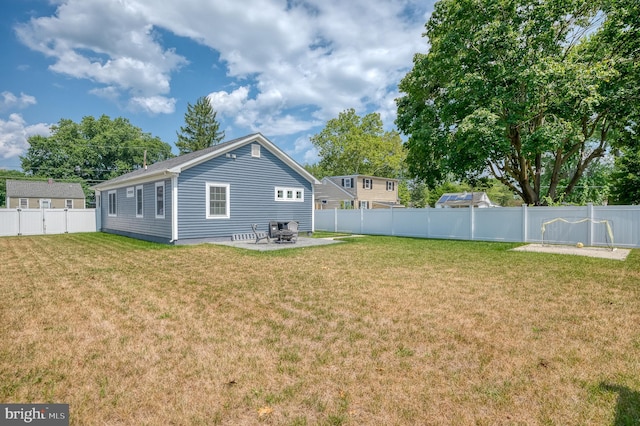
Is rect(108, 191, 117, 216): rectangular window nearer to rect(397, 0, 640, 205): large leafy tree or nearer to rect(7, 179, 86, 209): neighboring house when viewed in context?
rect(397, 0, 640, 205): large leafy tree

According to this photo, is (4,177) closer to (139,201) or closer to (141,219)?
(139,201)

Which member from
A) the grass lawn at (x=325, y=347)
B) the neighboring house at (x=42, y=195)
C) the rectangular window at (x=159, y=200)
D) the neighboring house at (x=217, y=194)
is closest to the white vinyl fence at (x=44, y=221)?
the neighboring house at (x=217, y=194)

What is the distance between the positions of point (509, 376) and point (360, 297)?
2778mm

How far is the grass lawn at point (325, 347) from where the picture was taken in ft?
8.06

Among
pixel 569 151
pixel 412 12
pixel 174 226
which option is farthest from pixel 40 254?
pixel 569 151

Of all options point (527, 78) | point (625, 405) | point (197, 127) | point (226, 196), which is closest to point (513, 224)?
point (527, 78)

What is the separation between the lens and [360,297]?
550 cm

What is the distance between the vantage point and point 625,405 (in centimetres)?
242

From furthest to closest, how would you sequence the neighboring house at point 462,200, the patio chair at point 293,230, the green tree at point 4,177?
the green tree at point 4,177
the neighboring house at point 462,200
the patio chair at point 293,230

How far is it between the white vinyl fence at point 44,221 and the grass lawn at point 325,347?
15133 mm

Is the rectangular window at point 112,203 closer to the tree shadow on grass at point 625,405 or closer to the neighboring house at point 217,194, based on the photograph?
the neighboring house at point 217,194

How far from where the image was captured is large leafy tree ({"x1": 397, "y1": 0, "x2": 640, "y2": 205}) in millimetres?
12492

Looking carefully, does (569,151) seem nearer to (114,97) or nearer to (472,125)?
(472,125)

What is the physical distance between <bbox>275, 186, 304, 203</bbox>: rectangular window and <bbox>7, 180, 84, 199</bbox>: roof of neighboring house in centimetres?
3672
